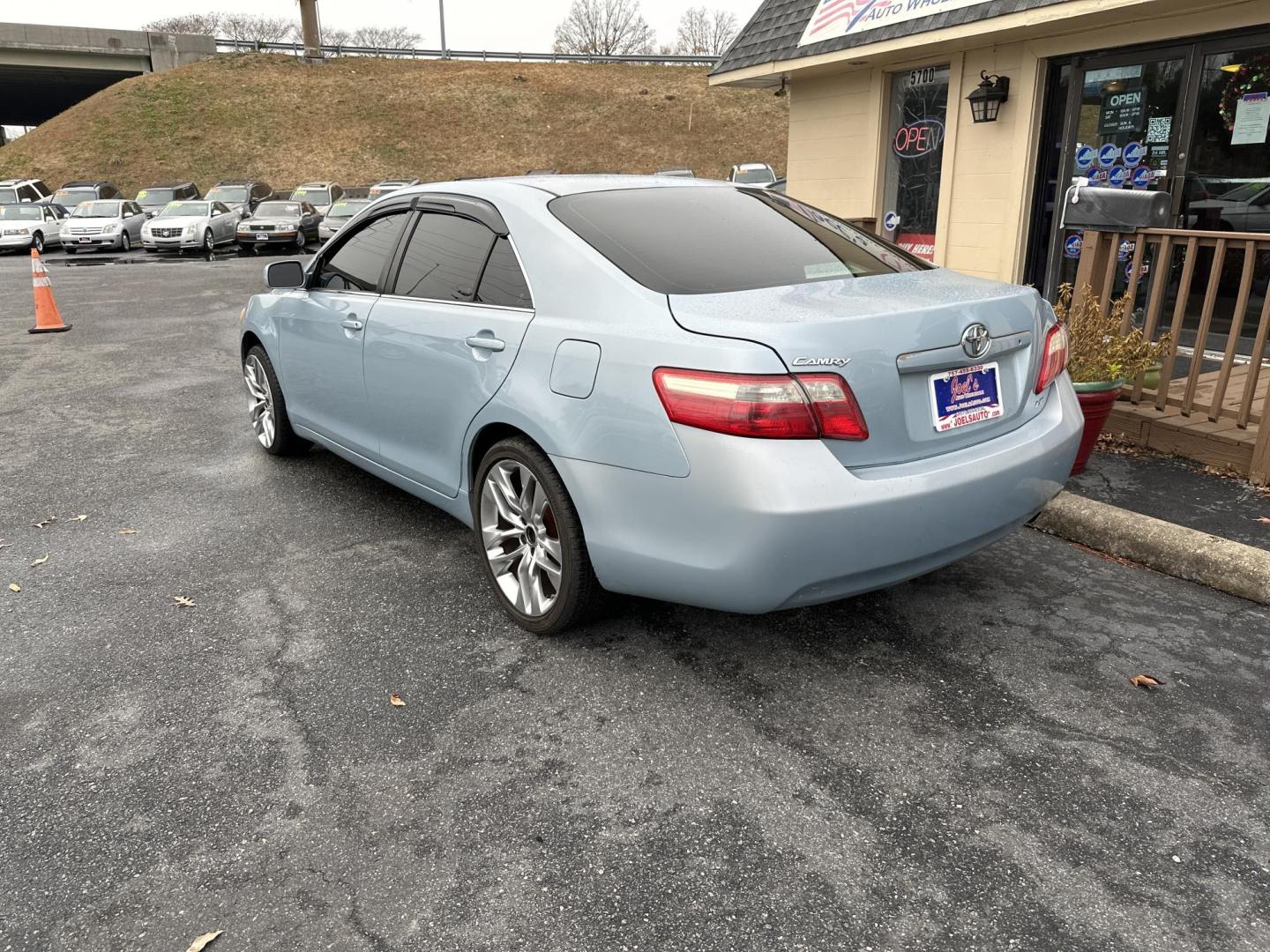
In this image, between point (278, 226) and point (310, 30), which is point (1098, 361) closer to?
point (278, 226)

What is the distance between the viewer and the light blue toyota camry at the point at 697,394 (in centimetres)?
276

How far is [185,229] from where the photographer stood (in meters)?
24.5

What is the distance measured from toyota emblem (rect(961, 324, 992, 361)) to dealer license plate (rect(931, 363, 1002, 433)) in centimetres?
4

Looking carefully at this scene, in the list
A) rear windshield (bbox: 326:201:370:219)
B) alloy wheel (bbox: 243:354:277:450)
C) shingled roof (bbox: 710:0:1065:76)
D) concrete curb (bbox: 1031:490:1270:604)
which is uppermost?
shingled roof (bbox: 710:0:1065:76)

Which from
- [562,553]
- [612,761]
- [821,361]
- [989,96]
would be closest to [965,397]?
[821,361]

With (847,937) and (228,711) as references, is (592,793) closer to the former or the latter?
(847,937)

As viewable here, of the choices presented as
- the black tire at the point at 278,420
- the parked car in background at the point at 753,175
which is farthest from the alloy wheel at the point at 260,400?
the parked car in background at the point at 753,175

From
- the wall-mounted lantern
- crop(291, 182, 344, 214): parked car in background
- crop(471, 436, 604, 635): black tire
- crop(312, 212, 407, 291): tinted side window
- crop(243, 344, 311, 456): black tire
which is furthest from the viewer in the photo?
crop(291, 182, 344, 214): parked car in background

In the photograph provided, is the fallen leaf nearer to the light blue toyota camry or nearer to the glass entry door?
the light blue toyota camry

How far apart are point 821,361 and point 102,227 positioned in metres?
27.8

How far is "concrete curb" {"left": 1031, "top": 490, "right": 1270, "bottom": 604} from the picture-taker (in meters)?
3.81

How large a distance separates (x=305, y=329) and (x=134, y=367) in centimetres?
543

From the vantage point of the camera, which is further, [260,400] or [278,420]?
[260,400]

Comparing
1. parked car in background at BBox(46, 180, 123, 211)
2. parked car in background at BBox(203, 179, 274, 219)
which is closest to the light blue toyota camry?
parked car in background at BBox(203, 179, 274, 219)
